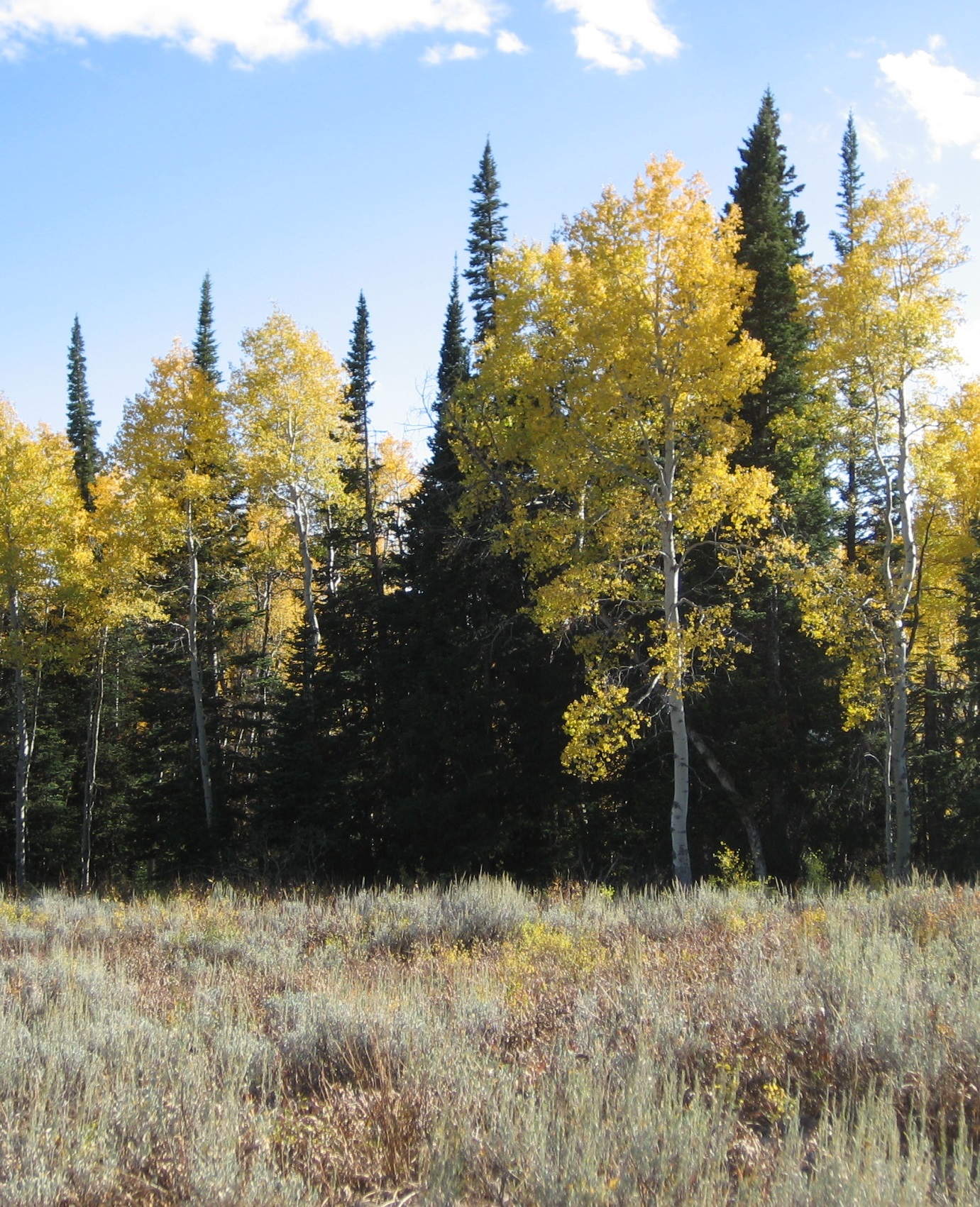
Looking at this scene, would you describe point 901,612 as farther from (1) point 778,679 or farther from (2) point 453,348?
(2) point 453,348

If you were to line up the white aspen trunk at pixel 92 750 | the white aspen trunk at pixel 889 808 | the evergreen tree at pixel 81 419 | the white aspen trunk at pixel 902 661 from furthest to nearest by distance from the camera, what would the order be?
the evergreen tree at pixel 81 419 < the white aspen trunk at pixel 92 750 < the white aspen trunk at pixel 889 808 < the white aspen trunk at pixel 902 661

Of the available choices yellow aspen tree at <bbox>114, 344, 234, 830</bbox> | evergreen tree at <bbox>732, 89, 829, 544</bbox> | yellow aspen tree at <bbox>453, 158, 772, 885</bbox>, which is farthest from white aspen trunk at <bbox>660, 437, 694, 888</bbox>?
yellow aspen tree at <bbox>114, 344, 234, 830</bbox>

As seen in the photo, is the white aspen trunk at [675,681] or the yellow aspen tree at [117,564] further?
the yellow aspen tree at [117,564]

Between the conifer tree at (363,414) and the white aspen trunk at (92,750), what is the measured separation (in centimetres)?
846

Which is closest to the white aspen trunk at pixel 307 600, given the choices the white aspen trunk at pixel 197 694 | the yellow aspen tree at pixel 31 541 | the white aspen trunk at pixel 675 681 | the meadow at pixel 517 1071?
the white aspen trunk at pixel 197 694

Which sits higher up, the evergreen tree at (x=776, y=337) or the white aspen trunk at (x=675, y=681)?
the evergreen tree at (x=776, y=337)

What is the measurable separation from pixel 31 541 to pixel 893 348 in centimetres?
2029

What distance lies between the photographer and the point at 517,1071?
458cm

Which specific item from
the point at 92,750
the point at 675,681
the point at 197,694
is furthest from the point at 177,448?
the point at 675,681

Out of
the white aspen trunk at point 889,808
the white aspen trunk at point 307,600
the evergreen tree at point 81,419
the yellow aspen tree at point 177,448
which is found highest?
the evergreen tree at point 81,419

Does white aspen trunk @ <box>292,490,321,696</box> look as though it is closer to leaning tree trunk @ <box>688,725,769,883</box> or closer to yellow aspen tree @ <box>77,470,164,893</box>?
yellow aspen tree @ <box>77,470,164,893</box>

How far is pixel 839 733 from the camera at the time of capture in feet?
56.3

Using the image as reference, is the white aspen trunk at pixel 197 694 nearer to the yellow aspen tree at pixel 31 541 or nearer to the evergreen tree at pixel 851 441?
the yellow aspen tree at pixel 31 541

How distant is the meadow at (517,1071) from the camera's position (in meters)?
3.55
